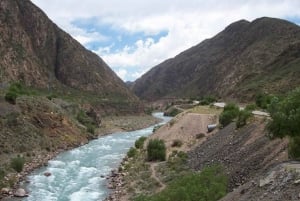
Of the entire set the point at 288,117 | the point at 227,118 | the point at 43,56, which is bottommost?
the point at 227,118

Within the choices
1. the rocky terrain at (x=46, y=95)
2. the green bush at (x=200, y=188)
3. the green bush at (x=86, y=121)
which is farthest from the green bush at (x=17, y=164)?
the green bush at (x=86, y=121)

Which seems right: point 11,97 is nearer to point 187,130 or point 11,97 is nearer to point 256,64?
point 187,130

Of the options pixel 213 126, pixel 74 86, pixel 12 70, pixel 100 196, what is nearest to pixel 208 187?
pixel 100 196

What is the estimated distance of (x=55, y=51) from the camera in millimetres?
134125

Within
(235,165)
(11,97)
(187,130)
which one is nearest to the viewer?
(235,165)

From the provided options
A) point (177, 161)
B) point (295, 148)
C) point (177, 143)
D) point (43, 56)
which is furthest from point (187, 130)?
point (43, 56)

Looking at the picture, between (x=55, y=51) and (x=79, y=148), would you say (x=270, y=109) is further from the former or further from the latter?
(x=55, y=51)

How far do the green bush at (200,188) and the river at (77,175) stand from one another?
24.5 feet

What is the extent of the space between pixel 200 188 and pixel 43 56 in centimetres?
10854

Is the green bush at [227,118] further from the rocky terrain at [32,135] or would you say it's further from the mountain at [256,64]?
the mountain at [256,64]

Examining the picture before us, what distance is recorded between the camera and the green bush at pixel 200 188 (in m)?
23.3

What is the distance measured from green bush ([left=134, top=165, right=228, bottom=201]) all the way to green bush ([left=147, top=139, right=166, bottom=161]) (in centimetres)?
1368

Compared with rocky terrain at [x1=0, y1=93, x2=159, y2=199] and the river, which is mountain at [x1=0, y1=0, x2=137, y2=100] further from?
the river

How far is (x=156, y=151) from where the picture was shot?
41.8 metres
